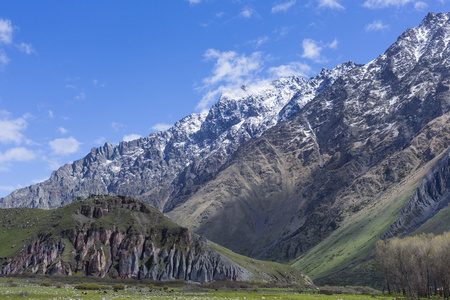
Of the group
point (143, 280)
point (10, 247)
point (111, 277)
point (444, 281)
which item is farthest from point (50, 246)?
point (444, 281)

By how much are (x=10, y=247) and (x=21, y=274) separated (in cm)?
2652

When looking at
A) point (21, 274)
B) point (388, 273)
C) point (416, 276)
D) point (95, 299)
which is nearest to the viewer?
point (95, 299)

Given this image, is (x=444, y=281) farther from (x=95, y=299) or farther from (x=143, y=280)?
(x=143, y=280)

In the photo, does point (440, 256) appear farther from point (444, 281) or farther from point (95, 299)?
point (95, 299)

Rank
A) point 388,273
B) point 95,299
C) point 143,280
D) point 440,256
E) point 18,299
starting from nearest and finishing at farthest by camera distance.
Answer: point 18,299 < point 95,299 < point 440,256 < point 388,273 < point 143,280

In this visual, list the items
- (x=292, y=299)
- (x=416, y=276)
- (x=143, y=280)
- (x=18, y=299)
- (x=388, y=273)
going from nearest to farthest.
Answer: (x=18, y=299), (x=292, y=299), (x=416, y=276), (x=388, y=273), (x=143, y=280)

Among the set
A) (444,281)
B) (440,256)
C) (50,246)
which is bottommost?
(444,281)

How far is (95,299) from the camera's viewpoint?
58.7 metres

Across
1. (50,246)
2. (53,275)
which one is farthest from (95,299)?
(50,246)

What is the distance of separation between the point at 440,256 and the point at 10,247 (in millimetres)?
190301

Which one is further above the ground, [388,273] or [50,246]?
[50,246]

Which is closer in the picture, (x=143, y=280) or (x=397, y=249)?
(x=397, y=249)

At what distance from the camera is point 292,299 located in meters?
70.6

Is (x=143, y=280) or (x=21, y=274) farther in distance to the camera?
(x=143, y=280)
